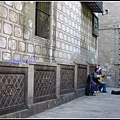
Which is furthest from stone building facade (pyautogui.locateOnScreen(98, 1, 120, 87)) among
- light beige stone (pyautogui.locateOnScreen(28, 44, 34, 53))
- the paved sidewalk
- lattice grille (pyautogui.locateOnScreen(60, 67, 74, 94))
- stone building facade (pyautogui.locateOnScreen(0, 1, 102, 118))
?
light beige stone (pyautogui.locateOnScreen(28, 44, 34, 53))

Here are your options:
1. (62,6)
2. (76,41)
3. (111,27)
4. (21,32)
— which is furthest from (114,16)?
(21,32)

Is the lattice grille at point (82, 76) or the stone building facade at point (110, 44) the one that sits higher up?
the stone building facade at point (110, 44)

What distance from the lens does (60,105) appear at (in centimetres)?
920

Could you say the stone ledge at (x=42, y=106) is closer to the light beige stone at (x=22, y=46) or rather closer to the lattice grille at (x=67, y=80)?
the lattice grille at (x=67, y=80)

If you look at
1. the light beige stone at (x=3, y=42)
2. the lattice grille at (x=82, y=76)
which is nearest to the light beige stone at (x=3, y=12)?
the light beige stone at (x=3, y=42)

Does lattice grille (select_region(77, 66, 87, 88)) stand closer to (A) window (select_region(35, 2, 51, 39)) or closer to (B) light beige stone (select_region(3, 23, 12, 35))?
(A) window (select_region(35, 2, 51, 39))

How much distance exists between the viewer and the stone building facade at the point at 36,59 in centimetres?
610

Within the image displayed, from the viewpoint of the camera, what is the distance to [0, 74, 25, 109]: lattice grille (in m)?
5.84

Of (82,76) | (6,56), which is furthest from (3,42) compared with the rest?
(82,76)

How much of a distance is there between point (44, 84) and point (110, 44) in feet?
44.0

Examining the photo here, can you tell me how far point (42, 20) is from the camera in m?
8.30

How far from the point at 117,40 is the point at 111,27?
1.17 m

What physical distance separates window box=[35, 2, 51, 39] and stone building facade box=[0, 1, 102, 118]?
174mm

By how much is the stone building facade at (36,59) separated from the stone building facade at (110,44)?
8248 millimetres
